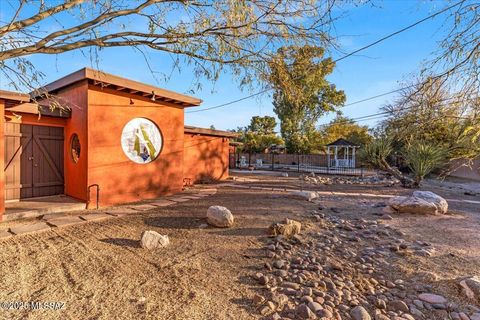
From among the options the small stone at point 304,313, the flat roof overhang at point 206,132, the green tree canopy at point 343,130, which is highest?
the green tree canopy at point 343,130

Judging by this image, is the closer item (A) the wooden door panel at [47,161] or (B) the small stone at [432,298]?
(B) the small stone at [432,298]

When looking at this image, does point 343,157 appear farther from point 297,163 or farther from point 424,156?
point 424,156

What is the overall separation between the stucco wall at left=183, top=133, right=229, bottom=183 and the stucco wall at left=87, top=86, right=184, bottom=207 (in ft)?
6.88

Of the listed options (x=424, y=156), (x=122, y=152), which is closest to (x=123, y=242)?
(x=122, y=152)

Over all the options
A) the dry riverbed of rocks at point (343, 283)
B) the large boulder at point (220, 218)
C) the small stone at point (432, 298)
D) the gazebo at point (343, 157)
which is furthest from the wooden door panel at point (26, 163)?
the gazebo at point (343, 157)

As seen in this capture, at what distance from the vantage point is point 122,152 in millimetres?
6934

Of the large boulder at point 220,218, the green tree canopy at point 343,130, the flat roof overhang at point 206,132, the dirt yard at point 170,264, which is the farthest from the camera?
the green tree canopy at point 343,130

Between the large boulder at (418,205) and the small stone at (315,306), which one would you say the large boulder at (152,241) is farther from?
the large boulder at (418,205)

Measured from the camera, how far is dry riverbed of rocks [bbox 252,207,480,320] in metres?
2.49


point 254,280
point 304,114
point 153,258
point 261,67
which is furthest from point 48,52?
point 304,114

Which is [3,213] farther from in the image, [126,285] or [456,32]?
[456,32]

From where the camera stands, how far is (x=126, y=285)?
2.80m

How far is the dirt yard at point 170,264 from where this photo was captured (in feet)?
8.08

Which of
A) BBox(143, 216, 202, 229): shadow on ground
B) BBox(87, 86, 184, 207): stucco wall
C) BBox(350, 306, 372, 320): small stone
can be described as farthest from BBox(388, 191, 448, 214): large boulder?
BBox(87, 86, 184, 207): stucco wall
